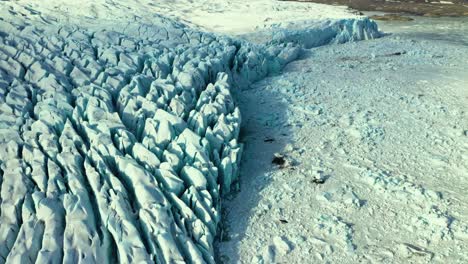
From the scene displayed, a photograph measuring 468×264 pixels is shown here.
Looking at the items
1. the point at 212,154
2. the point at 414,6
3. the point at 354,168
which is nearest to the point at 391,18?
the point at 414,6

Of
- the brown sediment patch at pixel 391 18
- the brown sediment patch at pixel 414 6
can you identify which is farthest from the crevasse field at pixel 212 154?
the brown sediment patch at pixel 414 6

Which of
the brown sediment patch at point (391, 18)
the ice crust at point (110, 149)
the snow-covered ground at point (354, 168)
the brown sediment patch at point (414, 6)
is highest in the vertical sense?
the ice crust at point (110, 149)

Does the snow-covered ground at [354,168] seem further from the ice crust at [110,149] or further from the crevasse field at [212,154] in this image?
the ice crust at [110,149]

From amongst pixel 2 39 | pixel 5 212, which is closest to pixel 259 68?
pixel 2 39

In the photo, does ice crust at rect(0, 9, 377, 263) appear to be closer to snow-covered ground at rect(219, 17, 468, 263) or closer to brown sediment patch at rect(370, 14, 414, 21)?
snow-covered ground at rect(219, 17, 468, 263)

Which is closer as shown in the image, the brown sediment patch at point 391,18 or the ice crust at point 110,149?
the ice crust at point 110,149

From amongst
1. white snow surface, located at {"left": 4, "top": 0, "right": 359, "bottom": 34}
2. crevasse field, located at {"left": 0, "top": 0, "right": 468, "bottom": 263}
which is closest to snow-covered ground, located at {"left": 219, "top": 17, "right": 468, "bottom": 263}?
crevasse field, located at {"left": 0, "top": 0, "right": 468, "bottom": 263}
